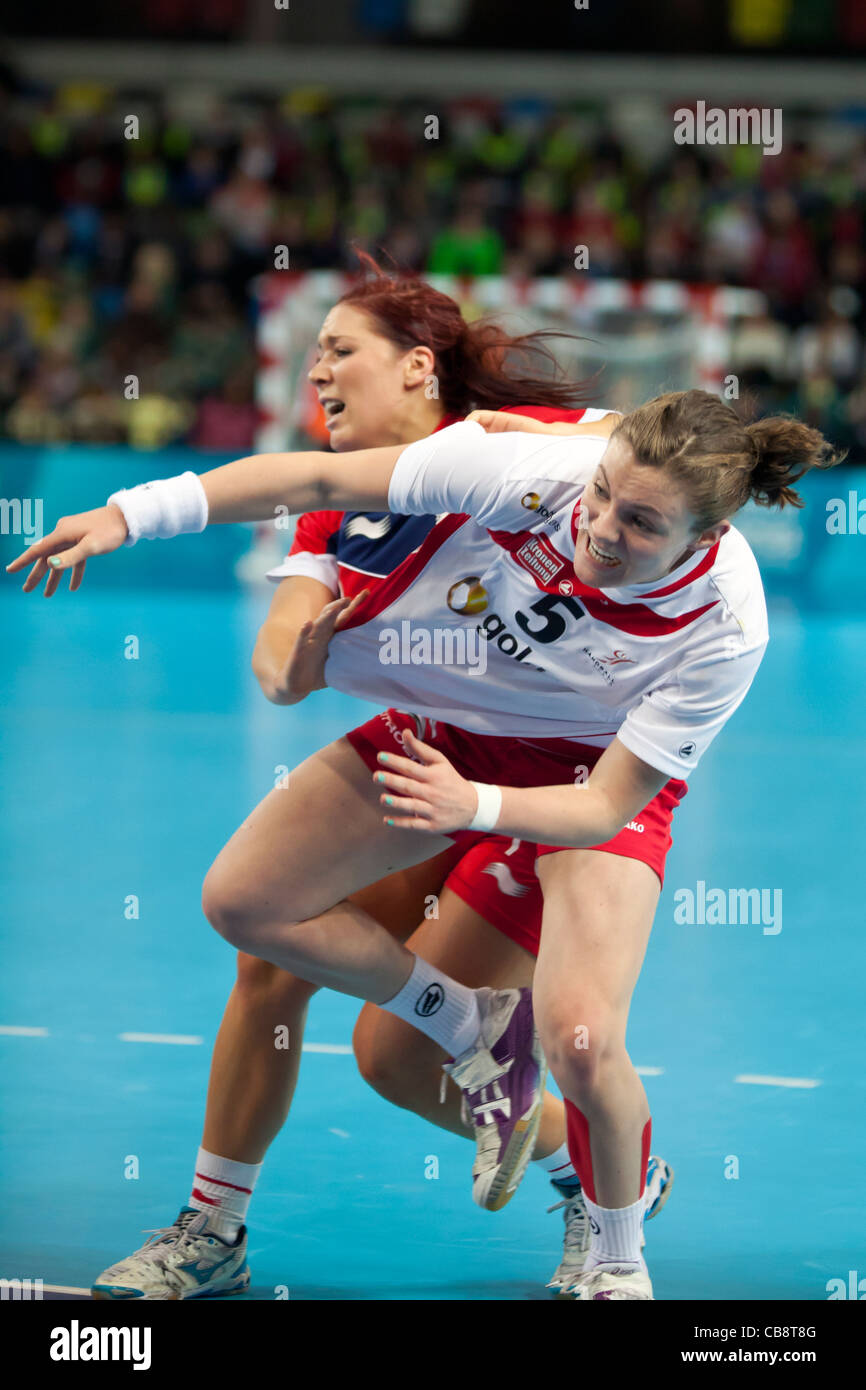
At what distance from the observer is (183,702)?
935 cm

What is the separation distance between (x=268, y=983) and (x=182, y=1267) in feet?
2.10

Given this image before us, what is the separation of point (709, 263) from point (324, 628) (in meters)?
14.9

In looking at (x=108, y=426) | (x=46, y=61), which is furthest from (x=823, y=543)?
(x=46, y=61)

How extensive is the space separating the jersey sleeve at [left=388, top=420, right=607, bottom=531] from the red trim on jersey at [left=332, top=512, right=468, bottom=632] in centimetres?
24

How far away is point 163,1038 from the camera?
4891mm

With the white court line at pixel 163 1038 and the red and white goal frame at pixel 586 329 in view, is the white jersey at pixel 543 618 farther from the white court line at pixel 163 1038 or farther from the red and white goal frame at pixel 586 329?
the red and white goal frame at pixel 586 329

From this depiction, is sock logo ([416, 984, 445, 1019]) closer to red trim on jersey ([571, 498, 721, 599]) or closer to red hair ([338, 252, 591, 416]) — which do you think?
red trim on jersey ([571, 498, 721, 599])

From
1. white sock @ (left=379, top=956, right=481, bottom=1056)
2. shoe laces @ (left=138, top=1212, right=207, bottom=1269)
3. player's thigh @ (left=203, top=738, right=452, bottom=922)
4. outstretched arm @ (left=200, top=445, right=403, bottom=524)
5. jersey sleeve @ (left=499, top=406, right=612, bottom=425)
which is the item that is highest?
jersey sleeve @ (left=499, top=406, right=612, bottom=425)

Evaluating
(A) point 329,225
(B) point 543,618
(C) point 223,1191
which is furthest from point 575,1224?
(A) point 329,225

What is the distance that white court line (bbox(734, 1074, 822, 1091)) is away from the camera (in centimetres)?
467

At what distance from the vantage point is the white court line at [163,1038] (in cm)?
487

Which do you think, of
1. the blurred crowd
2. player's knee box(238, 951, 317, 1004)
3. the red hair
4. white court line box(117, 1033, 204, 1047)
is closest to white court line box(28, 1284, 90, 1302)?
player's knee box(238, 951, 317, 1004)

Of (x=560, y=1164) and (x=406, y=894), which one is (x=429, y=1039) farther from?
(x=560, y=1164)
